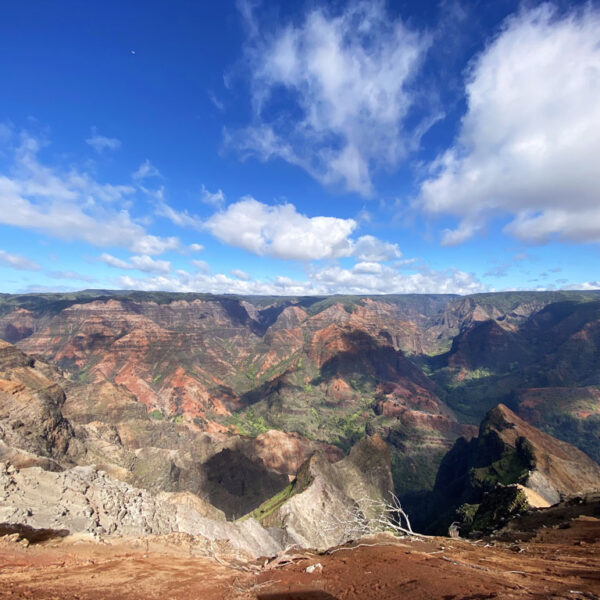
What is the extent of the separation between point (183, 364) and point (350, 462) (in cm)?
8987

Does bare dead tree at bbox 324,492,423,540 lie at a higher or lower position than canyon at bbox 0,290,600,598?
higher

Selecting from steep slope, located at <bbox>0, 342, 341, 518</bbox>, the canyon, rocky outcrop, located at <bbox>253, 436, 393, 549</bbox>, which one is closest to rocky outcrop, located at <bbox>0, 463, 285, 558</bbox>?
the canyon

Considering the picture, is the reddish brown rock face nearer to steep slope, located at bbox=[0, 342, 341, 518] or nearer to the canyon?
the canyon

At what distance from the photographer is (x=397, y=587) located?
22.3ft

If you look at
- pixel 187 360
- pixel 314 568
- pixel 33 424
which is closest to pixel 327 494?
pixel 33 424

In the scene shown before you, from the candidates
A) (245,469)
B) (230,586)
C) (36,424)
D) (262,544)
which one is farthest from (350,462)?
(230,586)

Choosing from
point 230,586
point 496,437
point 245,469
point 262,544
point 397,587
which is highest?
point 397,587

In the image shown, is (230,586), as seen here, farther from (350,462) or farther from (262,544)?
(350,462)

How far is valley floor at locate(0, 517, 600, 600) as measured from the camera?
6.34 metres

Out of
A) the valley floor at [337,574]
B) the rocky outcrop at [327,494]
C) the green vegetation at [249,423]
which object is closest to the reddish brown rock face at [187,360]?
the green vegetation at [249,423]

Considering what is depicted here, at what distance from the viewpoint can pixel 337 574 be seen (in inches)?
334

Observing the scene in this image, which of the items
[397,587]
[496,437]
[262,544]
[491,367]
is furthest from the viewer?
[491,367]

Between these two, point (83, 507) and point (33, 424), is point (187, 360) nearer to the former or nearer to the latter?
point (33, 424)

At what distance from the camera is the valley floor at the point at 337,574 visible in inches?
249
